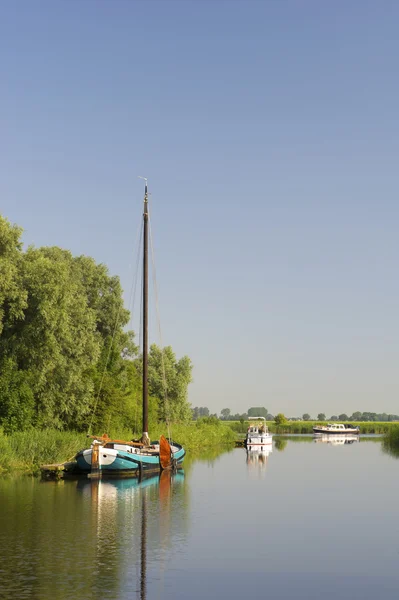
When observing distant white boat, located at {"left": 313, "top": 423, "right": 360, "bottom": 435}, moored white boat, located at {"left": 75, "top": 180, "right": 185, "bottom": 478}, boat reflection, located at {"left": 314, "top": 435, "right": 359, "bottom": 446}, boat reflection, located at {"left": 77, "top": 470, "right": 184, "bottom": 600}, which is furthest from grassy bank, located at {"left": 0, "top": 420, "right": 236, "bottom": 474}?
distant white boat, located at {"left": 313, "top": 423, "right": 360, "bottom": 435}

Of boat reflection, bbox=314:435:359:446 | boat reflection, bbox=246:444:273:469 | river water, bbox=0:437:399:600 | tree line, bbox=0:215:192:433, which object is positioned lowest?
river water, bbox=0:437:399:600

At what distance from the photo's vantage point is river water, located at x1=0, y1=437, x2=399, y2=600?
2180cm

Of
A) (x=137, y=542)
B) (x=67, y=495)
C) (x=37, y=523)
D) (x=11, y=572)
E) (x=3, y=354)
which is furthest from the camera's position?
(x=3, y=354)

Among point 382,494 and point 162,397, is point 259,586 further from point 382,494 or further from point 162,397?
point 162,397

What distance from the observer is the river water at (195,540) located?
21.8 m

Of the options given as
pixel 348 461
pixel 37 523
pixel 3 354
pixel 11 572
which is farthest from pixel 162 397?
pixel 11 572

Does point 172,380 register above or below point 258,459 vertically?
above

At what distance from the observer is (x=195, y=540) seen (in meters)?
29.1

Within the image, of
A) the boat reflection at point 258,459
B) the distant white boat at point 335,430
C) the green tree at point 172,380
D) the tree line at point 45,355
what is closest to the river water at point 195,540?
the tree line at point 45,355

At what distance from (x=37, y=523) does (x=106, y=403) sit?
40.3m

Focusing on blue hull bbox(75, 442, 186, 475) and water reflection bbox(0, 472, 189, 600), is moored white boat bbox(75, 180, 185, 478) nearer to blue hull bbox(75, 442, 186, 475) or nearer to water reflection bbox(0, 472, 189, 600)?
blue hull bbox(75, 442, 186, 475)

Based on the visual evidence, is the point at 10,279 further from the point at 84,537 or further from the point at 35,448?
the point at 84,537

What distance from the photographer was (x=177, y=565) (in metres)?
24.4

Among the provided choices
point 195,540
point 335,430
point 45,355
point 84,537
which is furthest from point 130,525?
point 335,430
